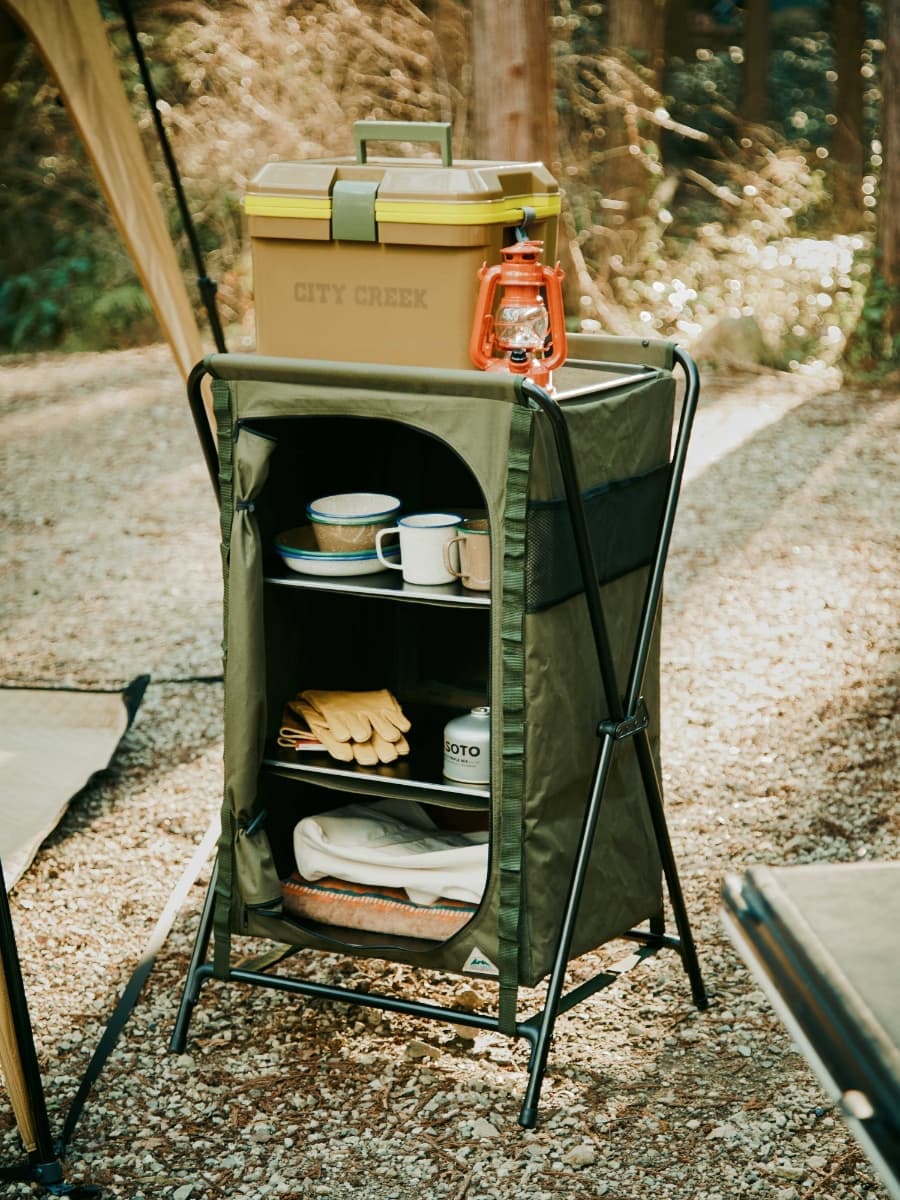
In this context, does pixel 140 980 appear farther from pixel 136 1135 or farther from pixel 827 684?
pixel 827 684

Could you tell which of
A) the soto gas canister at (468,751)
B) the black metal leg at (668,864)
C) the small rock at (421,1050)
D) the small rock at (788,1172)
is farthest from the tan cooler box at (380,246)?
the small rock at (788,1172)

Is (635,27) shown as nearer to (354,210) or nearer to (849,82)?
(849,82)

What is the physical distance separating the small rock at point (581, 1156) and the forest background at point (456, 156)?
25.9 ft

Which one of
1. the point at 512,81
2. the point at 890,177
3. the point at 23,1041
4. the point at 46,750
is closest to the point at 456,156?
the point at 512,81

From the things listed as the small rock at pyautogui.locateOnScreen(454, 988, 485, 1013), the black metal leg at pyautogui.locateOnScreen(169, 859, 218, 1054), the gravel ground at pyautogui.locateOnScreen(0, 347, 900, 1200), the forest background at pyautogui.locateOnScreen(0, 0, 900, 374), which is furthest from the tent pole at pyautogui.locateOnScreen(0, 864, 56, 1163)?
the forest background at pyautogui.locateOnScreen(0, 0, 900, 374)

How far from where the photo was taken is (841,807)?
402 cm

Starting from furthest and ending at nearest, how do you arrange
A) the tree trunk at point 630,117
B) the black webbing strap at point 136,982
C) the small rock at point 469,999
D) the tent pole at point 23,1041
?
1. the tree trunk at point 630,117
2. the small rock at point 469,999
3. the black webbing strap at point 136,982
4. the tent pole at point 23,1041

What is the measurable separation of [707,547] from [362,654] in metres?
3.58

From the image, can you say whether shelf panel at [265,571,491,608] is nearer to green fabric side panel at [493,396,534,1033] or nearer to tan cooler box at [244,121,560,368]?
green fabric side panel at [493,396,534,1033]

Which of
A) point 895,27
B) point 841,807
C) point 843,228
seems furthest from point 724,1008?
point 843,228

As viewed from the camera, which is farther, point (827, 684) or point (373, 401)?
point (827, 684)

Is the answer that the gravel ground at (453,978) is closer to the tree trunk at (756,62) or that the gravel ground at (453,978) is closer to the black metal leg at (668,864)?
the black metal leg at (668,864)

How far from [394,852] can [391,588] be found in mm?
594

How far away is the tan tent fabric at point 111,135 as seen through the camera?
359cm
